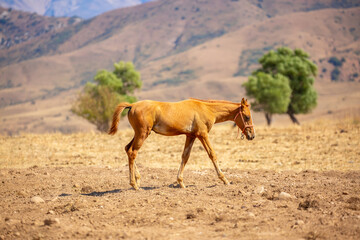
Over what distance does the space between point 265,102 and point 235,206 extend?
104 ft

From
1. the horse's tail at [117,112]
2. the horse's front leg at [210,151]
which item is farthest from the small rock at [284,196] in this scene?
the horse's tail at [117,112]

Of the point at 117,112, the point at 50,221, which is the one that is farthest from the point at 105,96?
Answer: the point at 50,221

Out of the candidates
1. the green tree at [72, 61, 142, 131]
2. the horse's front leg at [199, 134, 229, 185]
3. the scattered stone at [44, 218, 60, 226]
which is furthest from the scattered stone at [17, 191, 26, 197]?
the green tree at [72, 61, 142, 131]

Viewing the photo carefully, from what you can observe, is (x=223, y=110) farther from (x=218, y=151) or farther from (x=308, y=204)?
(x=218, y=151)

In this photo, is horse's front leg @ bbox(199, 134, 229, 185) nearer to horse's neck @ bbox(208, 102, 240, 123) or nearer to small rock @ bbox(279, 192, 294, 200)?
horse's neck @ bbox(208, 102, 240, 123)

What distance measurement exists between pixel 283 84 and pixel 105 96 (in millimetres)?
15591

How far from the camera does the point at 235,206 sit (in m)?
8.19

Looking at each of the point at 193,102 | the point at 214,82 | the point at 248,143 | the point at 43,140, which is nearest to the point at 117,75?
the point at 43,140

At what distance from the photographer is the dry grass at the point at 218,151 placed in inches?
602

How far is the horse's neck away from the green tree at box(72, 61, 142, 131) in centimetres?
2396

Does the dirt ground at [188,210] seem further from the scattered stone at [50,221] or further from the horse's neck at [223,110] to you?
the horse's neck at [223,110]

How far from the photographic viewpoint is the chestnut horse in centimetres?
1002

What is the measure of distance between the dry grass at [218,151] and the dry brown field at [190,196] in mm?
65

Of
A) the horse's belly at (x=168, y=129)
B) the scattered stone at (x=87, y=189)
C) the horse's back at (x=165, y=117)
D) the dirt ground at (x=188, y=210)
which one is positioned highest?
the horse's back at (x=165, y=117)
